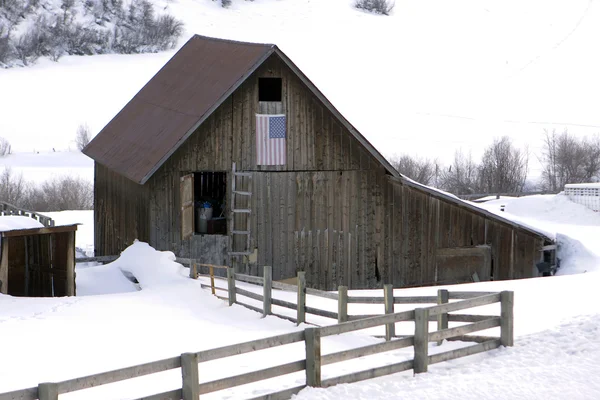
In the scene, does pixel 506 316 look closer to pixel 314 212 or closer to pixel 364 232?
pixel 314 212

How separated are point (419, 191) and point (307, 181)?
309cm

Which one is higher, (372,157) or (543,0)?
(543,0)

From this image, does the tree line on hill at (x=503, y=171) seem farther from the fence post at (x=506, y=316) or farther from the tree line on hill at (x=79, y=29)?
the tree line on hill at (x=79, y=29)

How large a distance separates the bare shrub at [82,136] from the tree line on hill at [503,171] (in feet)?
79.7

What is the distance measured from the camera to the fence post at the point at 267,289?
55.7ft

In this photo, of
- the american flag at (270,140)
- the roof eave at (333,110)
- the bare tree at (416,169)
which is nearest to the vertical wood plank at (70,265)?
the american flag at (270,140)

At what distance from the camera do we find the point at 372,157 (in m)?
24.8

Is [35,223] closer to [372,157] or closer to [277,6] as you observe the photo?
[372,157]

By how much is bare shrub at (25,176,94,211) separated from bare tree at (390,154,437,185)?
1799cm

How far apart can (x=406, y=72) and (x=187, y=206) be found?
75.6 metres

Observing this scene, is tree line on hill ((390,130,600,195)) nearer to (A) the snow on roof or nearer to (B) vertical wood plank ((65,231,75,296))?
(B) vertical wood plank ((65,231,75,296))

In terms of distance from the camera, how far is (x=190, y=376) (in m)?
10.0

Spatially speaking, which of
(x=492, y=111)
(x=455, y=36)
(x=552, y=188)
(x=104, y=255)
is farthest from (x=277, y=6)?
(x=104, y=255)

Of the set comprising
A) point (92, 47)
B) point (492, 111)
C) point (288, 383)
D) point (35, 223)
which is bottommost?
point (288, 383)
